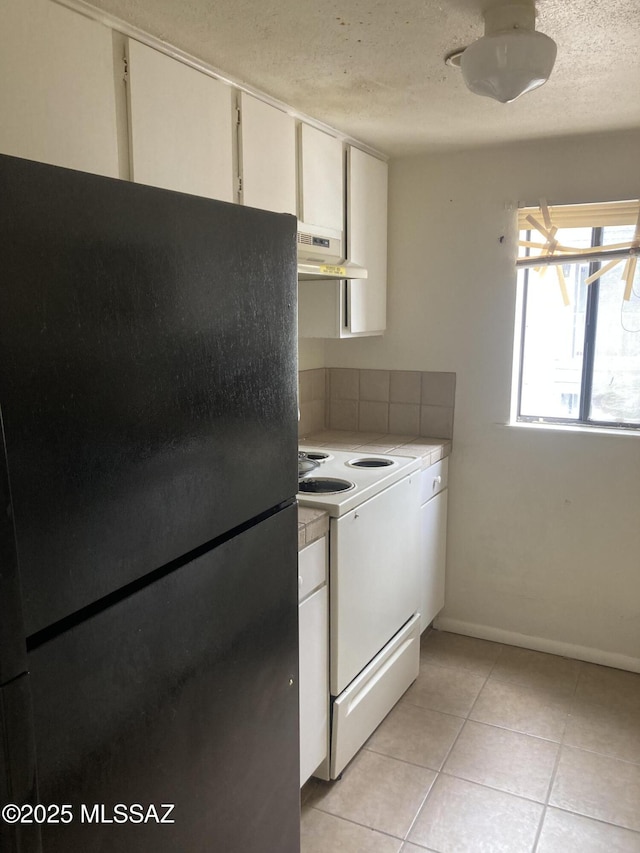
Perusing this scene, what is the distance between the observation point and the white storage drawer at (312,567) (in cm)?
182

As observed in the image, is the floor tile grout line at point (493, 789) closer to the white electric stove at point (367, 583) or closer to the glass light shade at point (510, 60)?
the white electric stove at point (367, 583)

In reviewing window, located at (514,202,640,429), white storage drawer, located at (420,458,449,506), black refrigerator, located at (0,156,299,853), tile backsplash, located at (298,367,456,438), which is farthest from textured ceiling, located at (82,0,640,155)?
white storage drawer, located at (420,458,449,506)

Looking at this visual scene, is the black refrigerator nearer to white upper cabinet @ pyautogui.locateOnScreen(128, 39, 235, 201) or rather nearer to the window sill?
white upper cabinet @ pyautogui.locateOnScreen(128, 39, 235, 201)

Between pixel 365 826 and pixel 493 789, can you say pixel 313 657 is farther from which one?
pixel 493 789

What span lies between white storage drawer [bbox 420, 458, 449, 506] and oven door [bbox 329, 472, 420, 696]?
12 cm

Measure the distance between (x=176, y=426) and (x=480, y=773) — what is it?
1835mm

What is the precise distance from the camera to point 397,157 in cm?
295

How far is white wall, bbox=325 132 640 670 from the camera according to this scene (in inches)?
108

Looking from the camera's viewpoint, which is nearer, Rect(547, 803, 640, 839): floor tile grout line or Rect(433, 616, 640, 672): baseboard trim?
Rect(547, 803, 640, 839): floor tile grout line

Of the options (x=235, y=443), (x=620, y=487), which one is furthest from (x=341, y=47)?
(x=620, y=487)

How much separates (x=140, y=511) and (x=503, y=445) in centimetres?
229

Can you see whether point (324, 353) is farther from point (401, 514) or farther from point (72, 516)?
point (72, 516)

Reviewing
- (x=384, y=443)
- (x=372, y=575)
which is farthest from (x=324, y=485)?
(x=384, y=443)

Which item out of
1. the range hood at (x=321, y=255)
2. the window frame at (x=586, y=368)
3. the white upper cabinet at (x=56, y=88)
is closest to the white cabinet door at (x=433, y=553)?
the window frame at (x=586, y=368)
